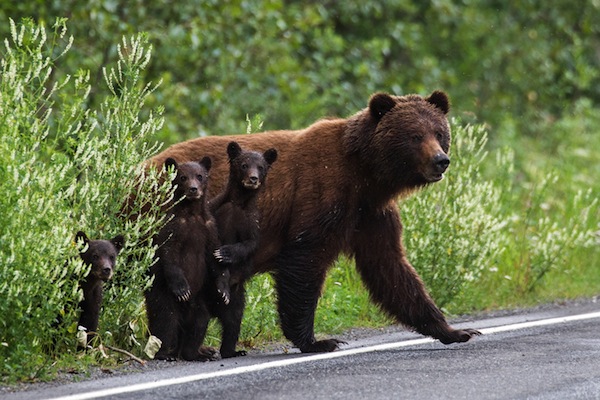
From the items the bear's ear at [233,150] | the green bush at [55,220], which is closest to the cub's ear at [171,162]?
the green bush at [55,220]

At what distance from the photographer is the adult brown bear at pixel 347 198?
8.23m

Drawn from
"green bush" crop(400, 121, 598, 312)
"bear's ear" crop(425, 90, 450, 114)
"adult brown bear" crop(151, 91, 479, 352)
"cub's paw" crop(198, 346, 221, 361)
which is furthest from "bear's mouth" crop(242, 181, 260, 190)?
"green bush" crop(400, 121, 598, 312)

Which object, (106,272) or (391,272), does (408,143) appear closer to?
(391,272)

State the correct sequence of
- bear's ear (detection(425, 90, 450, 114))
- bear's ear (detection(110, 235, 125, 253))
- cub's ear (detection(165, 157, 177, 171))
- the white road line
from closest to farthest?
the white road line < bear's ear (detection(110, 235, 125, 253)) < cub's ear (detection(165, 157, 177, 171)) < bear's ear (detection(425, 90, 450, 114))

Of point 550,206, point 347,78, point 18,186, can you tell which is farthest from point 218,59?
point 18,186

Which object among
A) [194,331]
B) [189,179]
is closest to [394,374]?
[194,331]

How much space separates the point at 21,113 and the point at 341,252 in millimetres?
2530

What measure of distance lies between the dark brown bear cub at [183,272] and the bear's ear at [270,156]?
0.50 m

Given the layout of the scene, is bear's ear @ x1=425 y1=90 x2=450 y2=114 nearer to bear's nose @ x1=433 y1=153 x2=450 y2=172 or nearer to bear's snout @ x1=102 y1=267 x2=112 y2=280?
bear's nose @ x1=433 y1=153 x2=450 y2=172

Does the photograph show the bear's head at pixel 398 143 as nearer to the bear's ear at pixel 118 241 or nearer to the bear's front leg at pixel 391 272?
the bear's front leg at pixel 391 272

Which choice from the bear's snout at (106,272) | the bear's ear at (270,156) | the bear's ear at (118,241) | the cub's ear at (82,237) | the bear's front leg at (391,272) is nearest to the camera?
the bear's snout at (106,272)

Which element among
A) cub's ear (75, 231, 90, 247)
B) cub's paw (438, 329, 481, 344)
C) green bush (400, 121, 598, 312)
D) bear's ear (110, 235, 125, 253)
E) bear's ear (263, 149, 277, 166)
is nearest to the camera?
cub's ear (75, 231, 90, 247)

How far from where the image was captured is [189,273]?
7.82 meters

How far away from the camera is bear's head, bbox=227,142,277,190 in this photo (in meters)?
7.99
